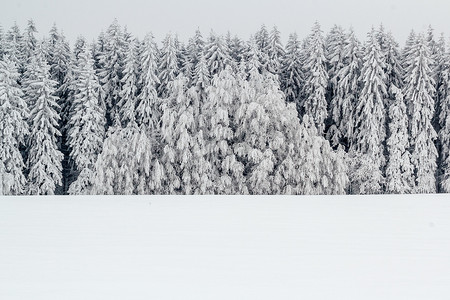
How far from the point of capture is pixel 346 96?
4719 centimetres

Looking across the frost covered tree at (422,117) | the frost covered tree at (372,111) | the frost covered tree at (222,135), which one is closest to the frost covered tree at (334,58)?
the frost covered tree at (372,111)

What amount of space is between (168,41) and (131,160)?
1789 centimetres

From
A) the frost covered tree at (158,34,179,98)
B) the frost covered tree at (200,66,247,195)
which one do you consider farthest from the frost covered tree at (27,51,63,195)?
the frost covered tree at (200,66,247,195)

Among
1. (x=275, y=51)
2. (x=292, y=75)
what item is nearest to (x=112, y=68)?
(x=275, y=51)

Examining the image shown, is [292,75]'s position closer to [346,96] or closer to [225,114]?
[346,96]

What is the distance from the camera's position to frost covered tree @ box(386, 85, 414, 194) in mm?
42250

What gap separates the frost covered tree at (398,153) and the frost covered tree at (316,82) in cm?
534

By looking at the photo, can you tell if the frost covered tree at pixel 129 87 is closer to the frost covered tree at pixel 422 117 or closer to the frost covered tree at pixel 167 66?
the frost covered tree at pixel 167 66
